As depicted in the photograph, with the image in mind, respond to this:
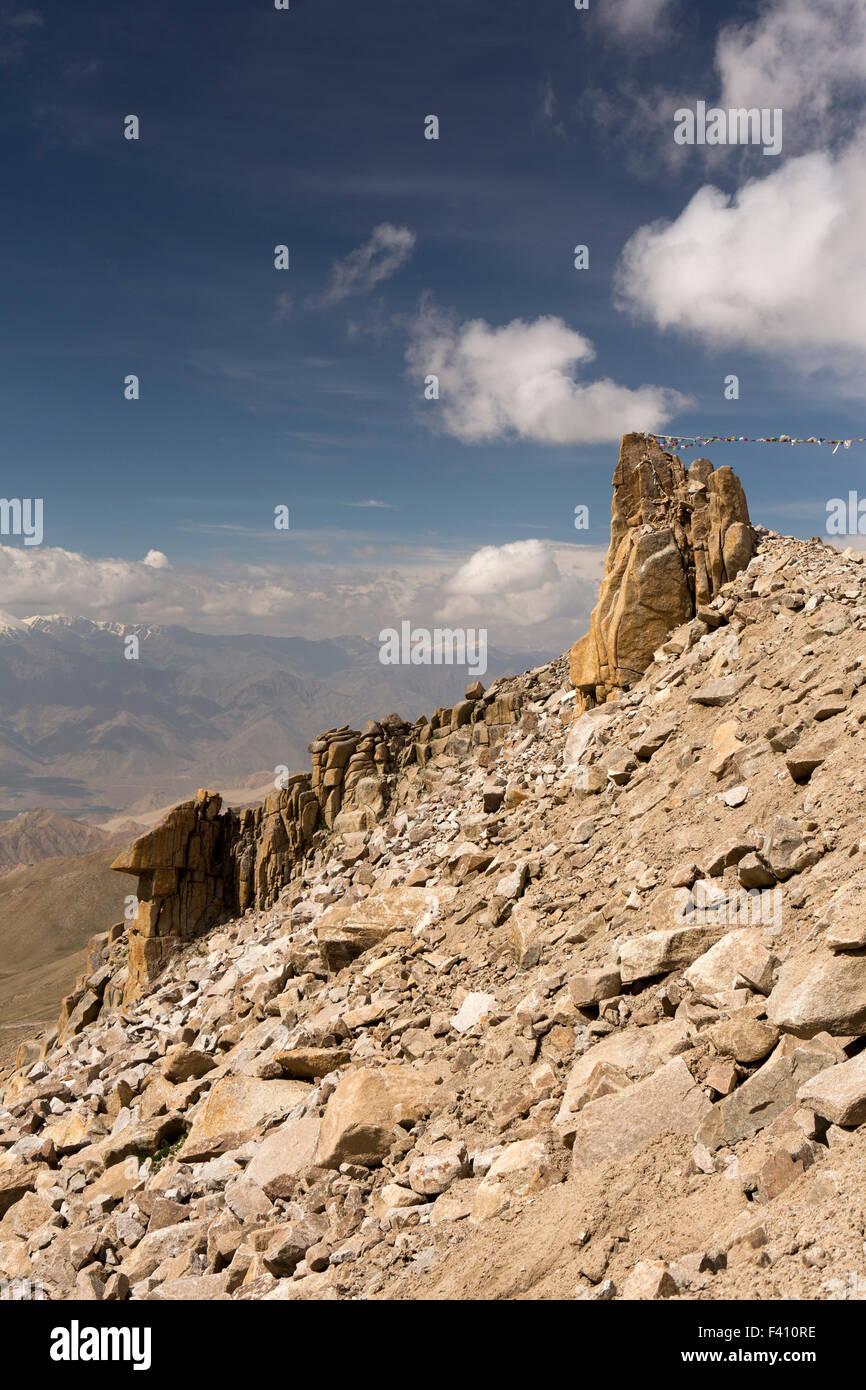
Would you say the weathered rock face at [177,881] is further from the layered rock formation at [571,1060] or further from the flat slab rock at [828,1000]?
the flat slab rock at [828,1000]

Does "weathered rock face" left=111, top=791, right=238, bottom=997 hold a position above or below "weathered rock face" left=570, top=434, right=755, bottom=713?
below

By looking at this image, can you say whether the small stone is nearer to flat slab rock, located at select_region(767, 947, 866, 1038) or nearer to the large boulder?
flat slab rock, located at select_region(767, 947, 866, 1038)

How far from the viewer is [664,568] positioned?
21953 mm

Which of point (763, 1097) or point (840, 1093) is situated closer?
point (840, 1093)

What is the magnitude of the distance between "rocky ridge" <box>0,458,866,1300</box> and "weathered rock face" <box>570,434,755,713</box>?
1.98ft

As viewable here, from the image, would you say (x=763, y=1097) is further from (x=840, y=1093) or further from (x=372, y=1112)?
(x=372, y=1112)

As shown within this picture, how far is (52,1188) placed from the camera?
49.8 ft

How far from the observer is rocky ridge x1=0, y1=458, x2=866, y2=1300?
271 inches

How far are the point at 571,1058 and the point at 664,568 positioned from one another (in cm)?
1521

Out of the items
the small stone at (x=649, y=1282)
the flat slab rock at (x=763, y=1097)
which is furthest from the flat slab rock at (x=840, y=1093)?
the small stone at (x=649, y=1282)

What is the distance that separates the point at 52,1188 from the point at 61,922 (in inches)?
8065

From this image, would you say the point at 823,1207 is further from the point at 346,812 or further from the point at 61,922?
the point at 61,922

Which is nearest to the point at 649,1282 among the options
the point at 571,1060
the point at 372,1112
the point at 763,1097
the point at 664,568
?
the point at 763,1097

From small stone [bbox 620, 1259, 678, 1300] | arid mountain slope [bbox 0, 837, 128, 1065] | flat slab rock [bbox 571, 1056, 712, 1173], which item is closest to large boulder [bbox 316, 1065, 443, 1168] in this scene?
flat slab rock [bbox 571, 1056, 712, 1173]
